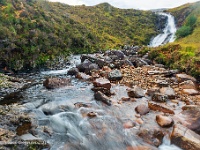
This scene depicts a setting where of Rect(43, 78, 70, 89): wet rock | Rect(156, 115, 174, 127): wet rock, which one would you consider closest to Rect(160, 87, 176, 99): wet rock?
Rect(156, 115, 174, 127): wet rock

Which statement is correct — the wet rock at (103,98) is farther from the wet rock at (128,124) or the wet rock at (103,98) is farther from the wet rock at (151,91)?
the wet rock at (151,91)

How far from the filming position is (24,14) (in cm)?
2828

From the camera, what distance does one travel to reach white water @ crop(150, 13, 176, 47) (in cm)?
6012

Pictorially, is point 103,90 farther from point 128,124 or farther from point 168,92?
point 128,124

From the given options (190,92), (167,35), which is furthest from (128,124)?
(167,35)

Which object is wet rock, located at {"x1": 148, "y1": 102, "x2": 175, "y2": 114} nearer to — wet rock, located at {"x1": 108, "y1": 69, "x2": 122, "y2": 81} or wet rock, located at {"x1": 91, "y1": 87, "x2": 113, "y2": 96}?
wet rock, located at {"x1": 91, "y1": 87, "x2": 113, "y2": 96}

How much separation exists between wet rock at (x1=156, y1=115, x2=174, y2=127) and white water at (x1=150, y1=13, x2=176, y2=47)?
4992 centimetres

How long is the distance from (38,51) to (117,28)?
2016 inches

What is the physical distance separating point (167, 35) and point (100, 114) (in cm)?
6008

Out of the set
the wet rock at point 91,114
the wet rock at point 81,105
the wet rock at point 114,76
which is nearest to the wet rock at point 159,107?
the wet rock at point 91,114

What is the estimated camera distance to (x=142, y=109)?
1116cm

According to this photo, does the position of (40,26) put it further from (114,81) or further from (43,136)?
(43,136)

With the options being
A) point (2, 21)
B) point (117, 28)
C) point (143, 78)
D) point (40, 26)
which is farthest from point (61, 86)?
point (117, 28)

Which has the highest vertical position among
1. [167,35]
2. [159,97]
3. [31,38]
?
[167,35]
